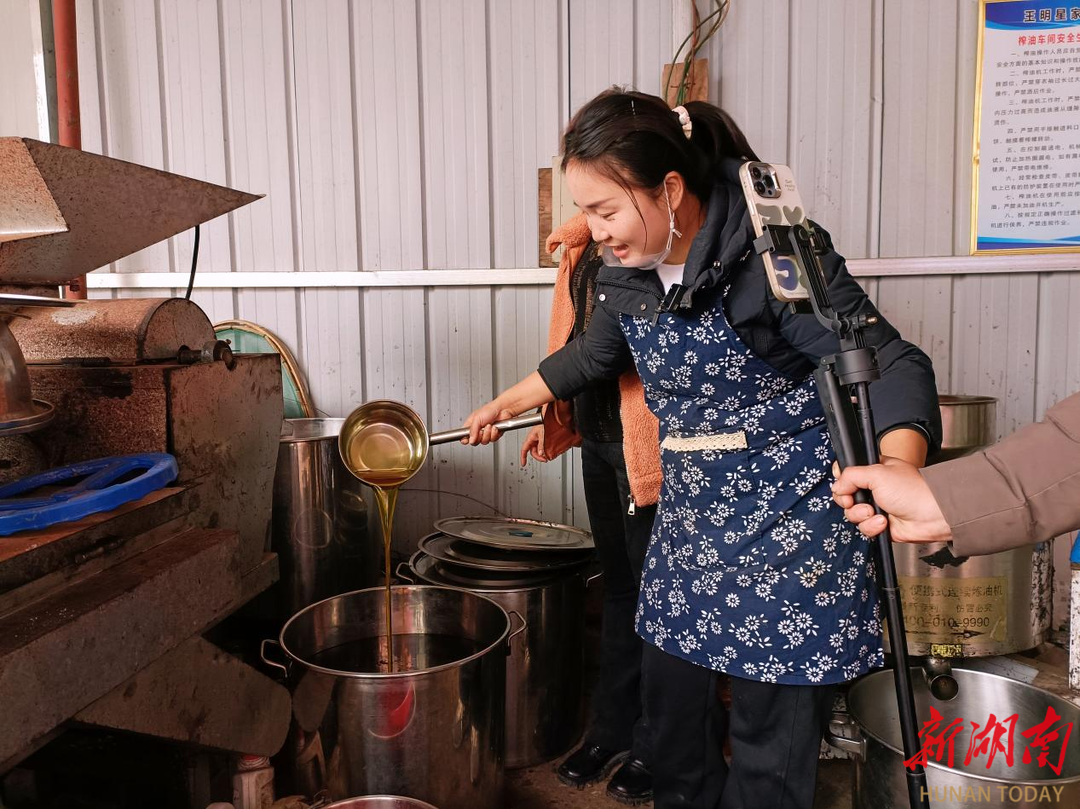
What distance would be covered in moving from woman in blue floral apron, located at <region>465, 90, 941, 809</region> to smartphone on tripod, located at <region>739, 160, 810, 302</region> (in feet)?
0.96

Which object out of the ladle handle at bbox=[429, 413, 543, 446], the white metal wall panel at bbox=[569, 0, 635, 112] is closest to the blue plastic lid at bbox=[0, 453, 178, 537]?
the ladle handle at bbox=[429, 413, 543, 446]

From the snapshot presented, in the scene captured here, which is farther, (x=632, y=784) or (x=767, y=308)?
(x=632, y=784)

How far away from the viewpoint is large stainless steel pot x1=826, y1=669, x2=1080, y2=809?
1.59 m

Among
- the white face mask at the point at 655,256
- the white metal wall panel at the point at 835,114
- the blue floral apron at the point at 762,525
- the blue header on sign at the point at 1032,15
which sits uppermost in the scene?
the blue header on sign at the point at 1032,15

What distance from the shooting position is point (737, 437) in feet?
5.32

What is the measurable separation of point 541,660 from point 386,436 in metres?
0.87

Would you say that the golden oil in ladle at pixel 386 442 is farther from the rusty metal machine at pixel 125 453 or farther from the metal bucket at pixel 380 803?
the metal bucket at pixel 380 803

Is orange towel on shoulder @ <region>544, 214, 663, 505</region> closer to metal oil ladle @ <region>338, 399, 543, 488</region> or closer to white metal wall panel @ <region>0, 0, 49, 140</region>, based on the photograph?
metal oil ladle @ <region>338, 399, 543, 488</region>

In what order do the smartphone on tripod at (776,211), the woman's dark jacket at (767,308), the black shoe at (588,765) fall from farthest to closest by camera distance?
the black shoe at (588,765) < the woman's dark jacket at (767,308) < the smartphone on tripod at (776,211)

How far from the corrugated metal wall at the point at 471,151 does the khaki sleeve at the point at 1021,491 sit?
206 centimetres

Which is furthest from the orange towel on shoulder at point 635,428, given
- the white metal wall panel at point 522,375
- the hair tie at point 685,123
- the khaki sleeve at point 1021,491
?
the khaki sleeve at point 1021,491

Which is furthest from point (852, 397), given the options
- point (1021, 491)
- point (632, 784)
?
point (632, 784)

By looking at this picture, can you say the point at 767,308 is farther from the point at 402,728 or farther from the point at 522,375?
the point at 522,375

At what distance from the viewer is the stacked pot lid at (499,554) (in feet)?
8.48
